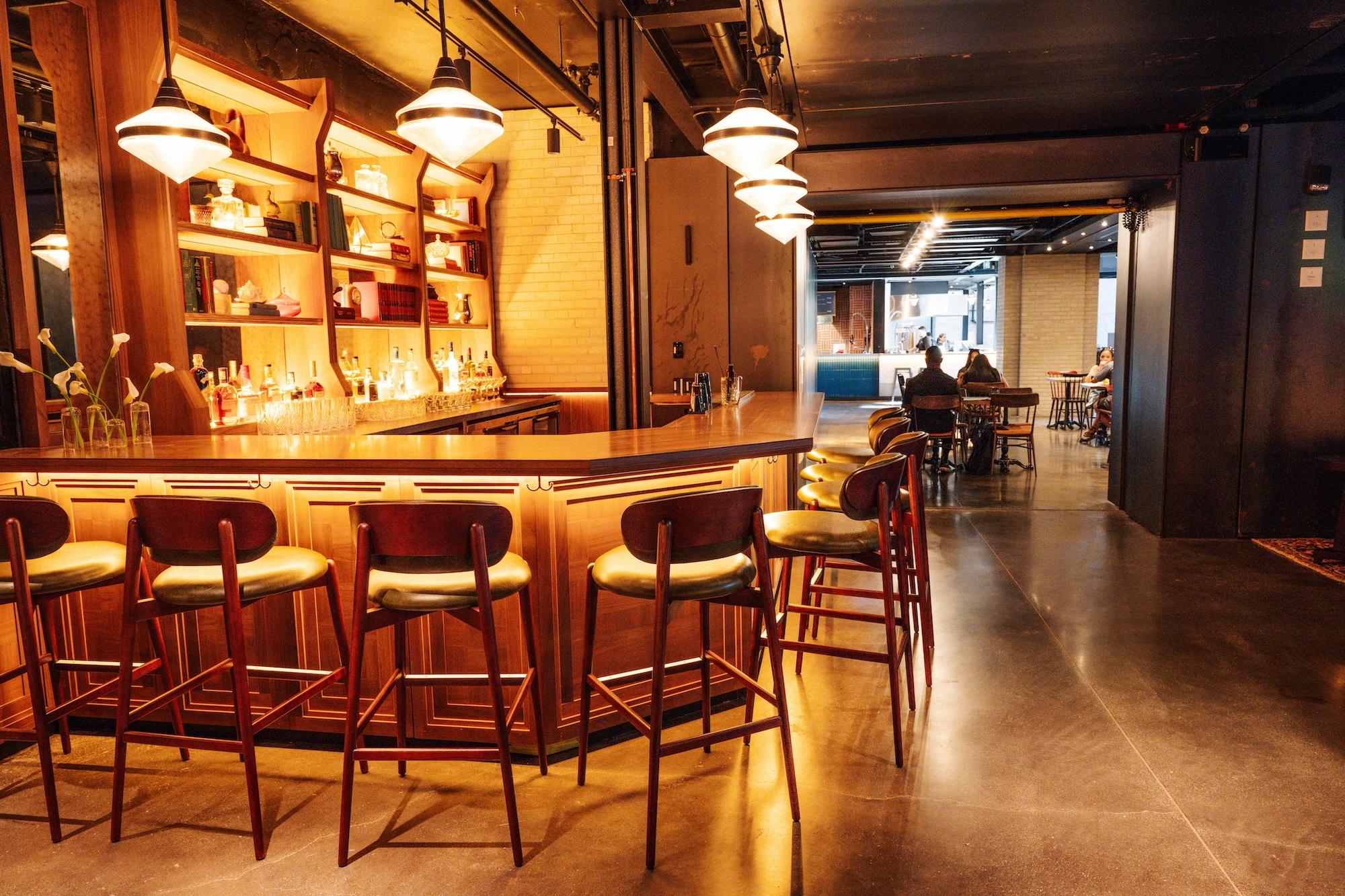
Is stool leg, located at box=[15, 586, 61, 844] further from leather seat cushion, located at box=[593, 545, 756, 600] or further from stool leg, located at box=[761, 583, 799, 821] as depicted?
stool leg, located at box=[761, 583, 799, 821]

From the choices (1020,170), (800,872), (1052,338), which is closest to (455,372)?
(1020,170)

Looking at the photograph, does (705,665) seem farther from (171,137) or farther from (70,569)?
(171,137)

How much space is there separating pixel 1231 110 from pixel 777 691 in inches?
236

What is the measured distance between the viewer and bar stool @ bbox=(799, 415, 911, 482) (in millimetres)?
4027

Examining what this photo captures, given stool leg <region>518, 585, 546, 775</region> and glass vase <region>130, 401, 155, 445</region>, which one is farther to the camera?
glass vase <region>130, 401, 155, 445</region>

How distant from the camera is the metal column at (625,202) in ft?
13.4

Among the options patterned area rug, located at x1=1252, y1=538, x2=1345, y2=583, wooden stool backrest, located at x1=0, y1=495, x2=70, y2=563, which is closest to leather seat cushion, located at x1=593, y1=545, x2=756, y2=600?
wooden stool backrest, located at x1=0, y1=495, x2=70, y2=563

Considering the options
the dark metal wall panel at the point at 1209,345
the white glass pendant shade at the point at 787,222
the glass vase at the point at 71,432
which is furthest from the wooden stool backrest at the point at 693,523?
the dark metal wall panel at the point at 1209,345

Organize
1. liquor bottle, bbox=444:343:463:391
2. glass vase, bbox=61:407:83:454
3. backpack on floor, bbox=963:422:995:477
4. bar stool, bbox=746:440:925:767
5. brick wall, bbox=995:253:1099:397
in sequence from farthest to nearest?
brick wall, bbox=995:253:1099:397
backpack on floor, bbox=963:422:995:477
liquor bottle, bbox=444:343:463:391
glass vase, bbox=61:407:83:454
bar stool, bbox=746:440:925:767

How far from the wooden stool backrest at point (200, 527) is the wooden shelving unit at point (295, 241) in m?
1.78

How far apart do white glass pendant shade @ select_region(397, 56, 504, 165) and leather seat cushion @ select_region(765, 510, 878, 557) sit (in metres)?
1.73

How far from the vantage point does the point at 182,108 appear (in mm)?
2906

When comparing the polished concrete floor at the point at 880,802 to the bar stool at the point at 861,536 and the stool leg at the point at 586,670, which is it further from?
the bar stool at the point at 861,536

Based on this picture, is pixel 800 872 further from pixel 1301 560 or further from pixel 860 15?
pixel 1301 560
